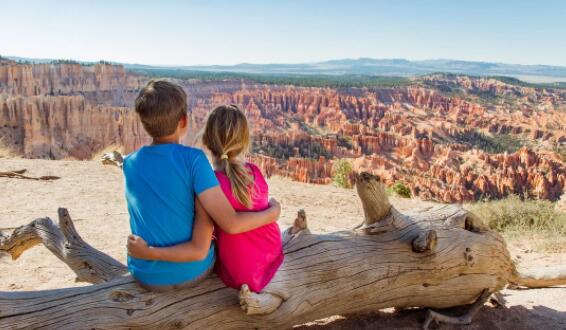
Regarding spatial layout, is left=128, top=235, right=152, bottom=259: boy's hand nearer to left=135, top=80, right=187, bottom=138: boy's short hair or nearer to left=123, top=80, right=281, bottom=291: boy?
left=123, top=80, right=281, bottom=291: boy

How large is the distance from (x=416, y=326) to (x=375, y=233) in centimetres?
72

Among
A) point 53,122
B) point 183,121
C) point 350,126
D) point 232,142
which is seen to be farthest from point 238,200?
point 350,126

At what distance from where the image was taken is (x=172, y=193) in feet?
7.54

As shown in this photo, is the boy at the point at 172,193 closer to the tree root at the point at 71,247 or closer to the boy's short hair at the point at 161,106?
the boy's short hair at the point at 161,106

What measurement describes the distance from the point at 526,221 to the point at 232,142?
722 cm

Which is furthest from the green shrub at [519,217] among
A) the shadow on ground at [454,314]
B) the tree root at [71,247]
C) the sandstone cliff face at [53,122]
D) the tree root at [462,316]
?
the sandstone cliff face at [53,122]

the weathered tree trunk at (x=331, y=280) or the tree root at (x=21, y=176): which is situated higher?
the weathered tree trunk at (x=331, y=280)

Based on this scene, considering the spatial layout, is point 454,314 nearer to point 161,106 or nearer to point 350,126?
point 161,106

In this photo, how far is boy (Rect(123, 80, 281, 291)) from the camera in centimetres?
225

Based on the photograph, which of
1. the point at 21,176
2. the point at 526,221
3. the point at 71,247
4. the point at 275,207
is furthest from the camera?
the point at 21,176

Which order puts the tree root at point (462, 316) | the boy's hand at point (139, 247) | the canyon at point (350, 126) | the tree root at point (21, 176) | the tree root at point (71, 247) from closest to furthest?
1. the boy's hand at point (139, 247)
2. the tree root at point (71, 247)
3. the tree root at point (462, 316)
4. the tree root at point (21, 176)
5. the canyon at point (350, 126)

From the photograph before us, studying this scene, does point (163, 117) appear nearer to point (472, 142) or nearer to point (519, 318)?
point (519, 318)

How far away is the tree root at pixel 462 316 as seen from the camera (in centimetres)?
334

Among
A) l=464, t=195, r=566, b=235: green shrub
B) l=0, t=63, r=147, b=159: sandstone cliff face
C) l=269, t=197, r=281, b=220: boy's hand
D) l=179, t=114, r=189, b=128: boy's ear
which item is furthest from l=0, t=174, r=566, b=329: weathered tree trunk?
l=0, t=63, r=147, b=159: sandstone cliff face
